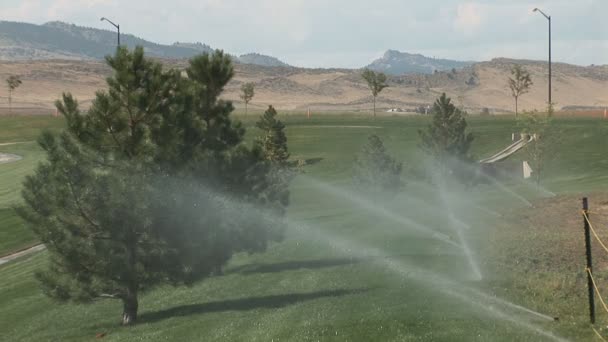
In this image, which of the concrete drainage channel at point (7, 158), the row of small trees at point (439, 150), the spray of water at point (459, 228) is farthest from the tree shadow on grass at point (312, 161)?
the concrete drainage channel at point (7, 158)

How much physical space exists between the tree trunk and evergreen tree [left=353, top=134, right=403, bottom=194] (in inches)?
846

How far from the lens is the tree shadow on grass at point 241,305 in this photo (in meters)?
21.5

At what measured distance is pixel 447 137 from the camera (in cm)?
4494

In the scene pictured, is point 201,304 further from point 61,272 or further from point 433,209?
point 433,209

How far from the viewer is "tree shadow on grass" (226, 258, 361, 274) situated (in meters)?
26.7

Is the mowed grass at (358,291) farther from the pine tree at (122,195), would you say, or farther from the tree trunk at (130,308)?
the pine tree at (122,195)

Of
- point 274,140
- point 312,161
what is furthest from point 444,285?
point 312,161

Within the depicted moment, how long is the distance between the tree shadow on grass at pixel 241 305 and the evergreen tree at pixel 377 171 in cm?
1934

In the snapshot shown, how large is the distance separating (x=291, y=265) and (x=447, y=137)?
20.1 metres

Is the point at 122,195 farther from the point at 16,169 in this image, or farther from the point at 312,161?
the point at 16,169

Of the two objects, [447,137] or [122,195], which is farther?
[447,137]

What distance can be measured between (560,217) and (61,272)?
20250 millimetres

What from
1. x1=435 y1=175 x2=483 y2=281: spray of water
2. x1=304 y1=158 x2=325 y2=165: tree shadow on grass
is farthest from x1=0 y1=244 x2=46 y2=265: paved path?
x1=304 y1=158 x2=325 y2=165: tree shadow on grass

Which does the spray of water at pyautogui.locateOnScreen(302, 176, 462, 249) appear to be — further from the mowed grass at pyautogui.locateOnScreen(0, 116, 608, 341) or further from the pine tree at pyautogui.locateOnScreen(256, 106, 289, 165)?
the pine tree at pyautogui.locateOnScreen(256, 106, 289, 165)
